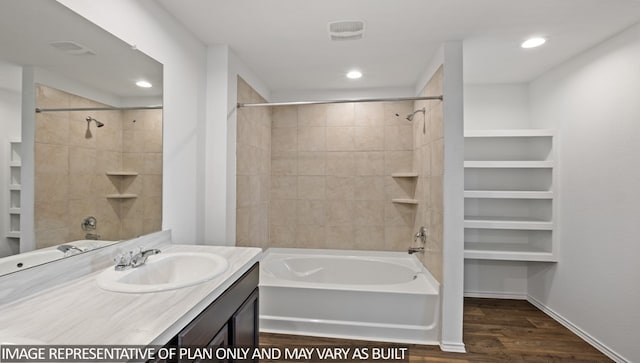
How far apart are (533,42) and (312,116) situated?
2215 mm

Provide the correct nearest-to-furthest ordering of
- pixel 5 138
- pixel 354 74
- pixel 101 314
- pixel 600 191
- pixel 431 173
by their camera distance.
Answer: pixel 101 314, pixel 5 138, pixel 600 191, pixel 431 173, pixel 354 74

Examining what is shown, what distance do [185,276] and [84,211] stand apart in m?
0.55

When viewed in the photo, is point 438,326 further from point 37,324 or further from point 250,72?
point 250,72

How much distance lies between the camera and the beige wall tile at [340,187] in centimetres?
353

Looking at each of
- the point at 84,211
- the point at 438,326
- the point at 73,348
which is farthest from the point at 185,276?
the point at 438,326

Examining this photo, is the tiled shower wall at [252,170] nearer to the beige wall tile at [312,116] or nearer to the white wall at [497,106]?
the beige wall tile at [312,116]

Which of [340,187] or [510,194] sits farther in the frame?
[340,187]

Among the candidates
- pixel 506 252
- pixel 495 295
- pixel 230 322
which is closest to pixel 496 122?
pixel 506 252

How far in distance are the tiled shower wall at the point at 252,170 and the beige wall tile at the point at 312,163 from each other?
40 cm

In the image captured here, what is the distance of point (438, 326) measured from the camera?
232 cm

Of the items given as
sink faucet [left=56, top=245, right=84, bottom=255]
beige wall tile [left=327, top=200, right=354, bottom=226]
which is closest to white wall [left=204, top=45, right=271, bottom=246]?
sink faucet [left=56, top=245, right=84, bottom=255]

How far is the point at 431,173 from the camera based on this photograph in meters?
2.62

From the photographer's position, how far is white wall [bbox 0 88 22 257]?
1.00m

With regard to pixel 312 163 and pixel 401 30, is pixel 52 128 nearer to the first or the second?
pixel 401 30
